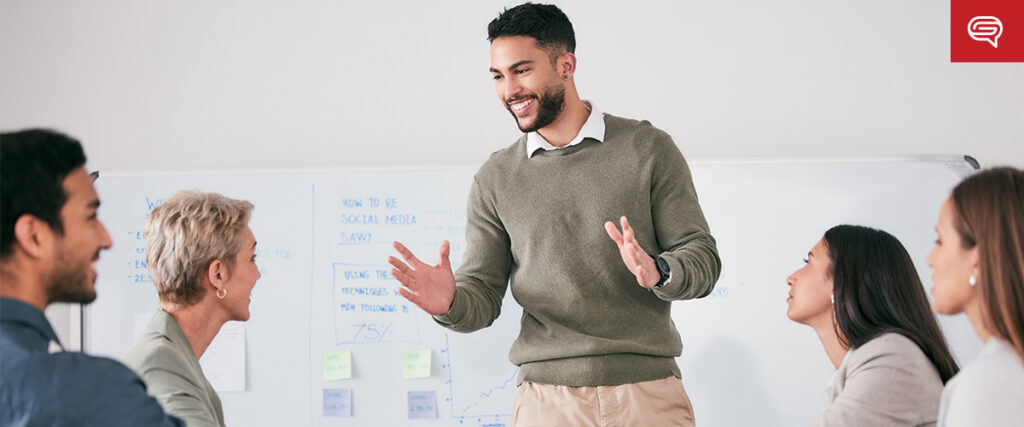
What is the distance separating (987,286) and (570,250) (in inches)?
32.7

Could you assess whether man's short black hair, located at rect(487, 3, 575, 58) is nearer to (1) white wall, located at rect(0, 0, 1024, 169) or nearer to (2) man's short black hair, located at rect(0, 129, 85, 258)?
(2) man's short black hair, located at rect(0, 129, 85, 258)

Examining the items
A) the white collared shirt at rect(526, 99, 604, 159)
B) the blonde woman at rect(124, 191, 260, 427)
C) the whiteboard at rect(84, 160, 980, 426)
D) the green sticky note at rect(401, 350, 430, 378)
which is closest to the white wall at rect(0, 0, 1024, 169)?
the whiteboard at rect(84, 160, 980, 426)

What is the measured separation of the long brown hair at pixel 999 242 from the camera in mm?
1189

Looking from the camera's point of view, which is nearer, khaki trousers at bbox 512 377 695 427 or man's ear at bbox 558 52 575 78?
khaki trousers at bbox 512 377 695 427

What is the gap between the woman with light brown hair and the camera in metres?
1.13

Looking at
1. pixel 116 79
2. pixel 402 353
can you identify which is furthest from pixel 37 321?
pixel 116 79

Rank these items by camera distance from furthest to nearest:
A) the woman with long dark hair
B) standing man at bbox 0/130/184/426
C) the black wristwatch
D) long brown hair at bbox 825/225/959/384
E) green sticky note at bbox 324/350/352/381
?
green sticky note at bbox 324/350/352/381 < long brown hair at bbox 825/225/959/384 < the woman with long dark hair < the black wristwatch < standing man at bbox 0/130/184/426

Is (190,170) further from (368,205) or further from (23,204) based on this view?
(23,204)

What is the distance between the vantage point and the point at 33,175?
1120 millimetres

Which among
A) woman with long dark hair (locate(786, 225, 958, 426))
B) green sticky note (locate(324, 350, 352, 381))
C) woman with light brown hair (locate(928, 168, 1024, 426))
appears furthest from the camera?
green sticky note (locate(324, 350, 352, 381))

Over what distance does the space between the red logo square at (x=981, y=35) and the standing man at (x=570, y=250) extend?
1764 mm

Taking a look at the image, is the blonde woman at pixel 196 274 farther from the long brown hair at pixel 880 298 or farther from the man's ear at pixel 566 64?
the long brown hair at pixel 880 298

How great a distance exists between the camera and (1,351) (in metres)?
1.04

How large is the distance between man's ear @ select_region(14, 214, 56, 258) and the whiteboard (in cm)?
190
